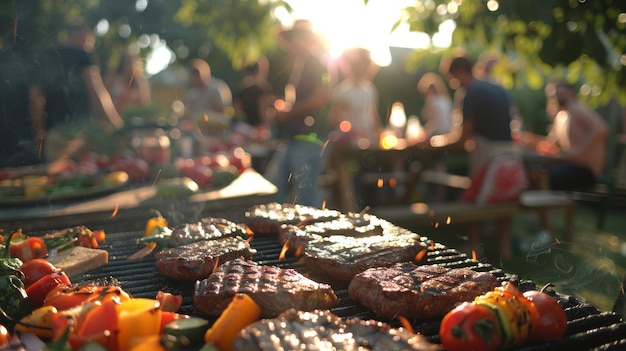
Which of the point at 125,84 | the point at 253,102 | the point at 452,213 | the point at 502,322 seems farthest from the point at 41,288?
the point at 125,84

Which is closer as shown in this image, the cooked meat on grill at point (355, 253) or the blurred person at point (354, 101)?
the cooked meat on grill at point (355, 253)

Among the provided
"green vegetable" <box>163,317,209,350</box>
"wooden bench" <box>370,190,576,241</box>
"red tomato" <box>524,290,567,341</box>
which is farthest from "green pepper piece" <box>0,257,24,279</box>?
"wooden bench" <box>370,190,576,241</box>

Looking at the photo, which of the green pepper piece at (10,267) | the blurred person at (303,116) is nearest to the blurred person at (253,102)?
the blurred person at (303,116)

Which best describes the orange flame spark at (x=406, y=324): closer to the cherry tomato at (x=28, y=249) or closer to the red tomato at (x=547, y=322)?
the red tomato at (x=547, y=322)

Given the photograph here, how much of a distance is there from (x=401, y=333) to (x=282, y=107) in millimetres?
5989

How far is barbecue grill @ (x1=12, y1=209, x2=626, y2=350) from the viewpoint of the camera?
2.17 meters

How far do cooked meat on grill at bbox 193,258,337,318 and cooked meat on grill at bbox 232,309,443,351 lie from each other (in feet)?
0.92

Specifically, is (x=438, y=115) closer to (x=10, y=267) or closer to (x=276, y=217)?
(x=276, y=217)

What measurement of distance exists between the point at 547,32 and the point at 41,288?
4419 mm

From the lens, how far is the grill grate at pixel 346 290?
85.3 inches

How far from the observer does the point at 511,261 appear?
7.80m

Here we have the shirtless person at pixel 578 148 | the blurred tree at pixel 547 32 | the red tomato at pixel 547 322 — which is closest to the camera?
the red tomato at pixel 547 322

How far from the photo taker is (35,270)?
2.73 meters

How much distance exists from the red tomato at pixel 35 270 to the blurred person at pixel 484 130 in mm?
6355
